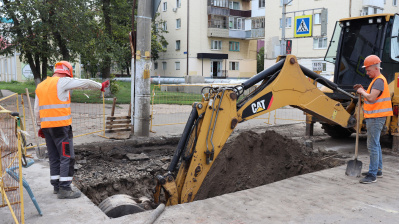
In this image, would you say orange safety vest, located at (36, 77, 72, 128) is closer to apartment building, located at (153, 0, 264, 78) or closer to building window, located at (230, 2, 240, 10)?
apartment building, located at (153, 0, 264, 78)

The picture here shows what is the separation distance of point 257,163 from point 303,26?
14.1 metres

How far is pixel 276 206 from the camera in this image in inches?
187

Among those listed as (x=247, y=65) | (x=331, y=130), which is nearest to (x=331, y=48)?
(x=331, y=130)

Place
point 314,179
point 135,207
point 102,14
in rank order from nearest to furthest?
1. point 135,207
2. point 314,179
3. point 102,14

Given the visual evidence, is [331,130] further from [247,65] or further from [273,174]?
[247,65]

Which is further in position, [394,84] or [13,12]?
[13,12]

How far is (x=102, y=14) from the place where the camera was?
20703mm

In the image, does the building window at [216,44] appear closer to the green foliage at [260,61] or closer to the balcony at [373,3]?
the green foliage at [260,61]

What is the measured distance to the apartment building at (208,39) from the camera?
4069 cm

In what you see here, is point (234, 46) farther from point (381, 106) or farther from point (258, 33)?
point (381, 106)

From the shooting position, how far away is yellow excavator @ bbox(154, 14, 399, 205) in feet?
15.8

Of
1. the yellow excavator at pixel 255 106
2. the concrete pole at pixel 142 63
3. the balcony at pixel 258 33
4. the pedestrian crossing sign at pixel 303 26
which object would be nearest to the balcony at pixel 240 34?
the balcony at pixel 258 33

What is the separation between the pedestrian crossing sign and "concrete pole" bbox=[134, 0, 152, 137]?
473 inches

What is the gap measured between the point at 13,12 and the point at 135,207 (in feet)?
48.9
